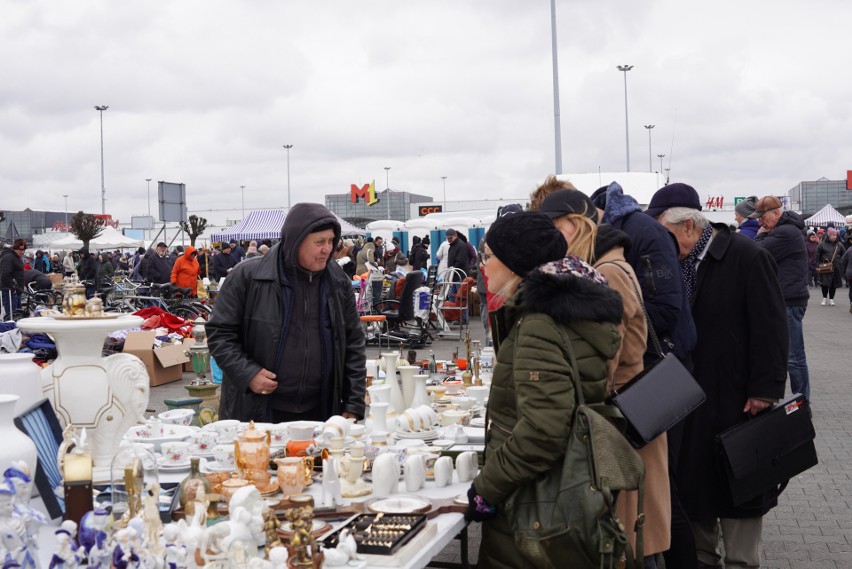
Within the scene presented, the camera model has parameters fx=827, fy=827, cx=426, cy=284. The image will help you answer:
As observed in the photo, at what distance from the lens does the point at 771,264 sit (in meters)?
3.66

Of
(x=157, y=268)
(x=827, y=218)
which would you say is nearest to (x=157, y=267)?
(x=157, y=268)

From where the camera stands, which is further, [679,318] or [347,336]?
[347,336]

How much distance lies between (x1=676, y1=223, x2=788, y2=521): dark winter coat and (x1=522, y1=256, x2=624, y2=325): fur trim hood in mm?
1586

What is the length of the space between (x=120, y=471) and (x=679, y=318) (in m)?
2.24

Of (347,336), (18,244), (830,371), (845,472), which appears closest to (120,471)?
(347,336)

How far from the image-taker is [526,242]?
7.64ft

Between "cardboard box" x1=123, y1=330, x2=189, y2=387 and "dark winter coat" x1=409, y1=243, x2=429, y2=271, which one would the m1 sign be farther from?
"cardboard box" x1=123, y1=330, x2=189, y2=387

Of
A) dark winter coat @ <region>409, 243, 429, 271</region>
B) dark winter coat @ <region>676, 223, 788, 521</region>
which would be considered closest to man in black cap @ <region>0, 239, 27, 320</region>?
dark winter coat @ <region>409, 243, 429, 271</region>

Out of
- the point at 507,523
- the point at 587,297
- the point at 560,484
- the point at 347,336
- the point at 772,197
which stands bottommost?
the point at 507,523

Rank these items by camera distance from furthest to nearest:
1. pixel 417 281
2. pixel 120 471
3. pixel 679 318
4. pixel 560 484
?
pixel 417 281 → pixel 679 318 → pixel 560 484 → pixel 120 471

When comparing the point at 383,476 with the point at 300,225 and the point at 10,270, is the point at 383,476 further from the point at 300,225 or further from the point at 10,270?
the point at 10,270

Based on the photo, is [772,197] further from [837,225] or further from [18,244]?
[837,225]

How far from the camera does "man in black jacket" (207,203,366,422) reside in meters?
3.46

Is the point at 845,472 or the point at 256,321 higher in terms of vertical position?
the point at 256,321
